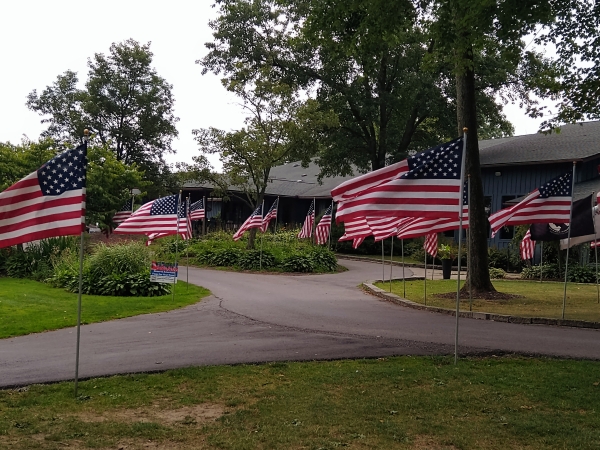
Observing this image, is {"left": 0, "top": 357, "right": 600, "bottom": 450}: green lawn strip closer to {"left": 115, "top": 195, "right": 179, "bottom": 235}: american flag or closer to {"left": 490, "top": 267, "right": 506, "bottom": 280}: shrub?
{"left": 115, "top": 195, "right": 179, "bottom": 235}: american flag

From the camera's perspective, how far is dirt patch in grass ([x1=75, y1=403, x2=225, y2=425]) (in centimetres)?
583

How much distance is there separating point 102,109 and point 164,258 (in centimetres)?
3117

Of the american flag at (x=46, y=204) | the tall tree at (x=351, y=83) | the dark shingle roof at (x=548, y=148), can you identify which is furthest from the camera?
the tall tree at (x=351, y=83)

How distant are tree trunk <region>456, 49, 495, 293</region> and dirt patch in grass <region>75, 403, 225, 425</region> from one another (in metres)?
11.7

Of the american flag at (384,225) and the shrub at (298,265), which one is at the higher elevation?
the american flag at (384,225)

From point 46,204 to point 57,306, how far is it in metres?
8.28

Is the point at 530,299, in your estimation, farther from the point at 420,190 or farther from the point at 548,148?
the point at 548,148

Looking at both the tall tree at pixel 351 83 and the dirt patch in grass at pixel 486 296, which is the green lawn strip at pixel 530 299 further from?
the tall tree at pixel 351 83

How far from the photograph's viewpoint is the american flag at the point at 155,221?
16766mm

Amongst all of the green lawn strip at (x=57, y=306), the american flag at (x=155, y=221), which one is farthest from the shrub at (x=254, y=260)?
the american flag at (x=155, y=221)

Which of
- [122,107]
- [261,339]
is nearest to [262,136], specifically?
[261,339]

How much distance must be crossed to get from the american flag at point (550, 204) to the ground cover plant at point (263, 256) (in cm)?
1304

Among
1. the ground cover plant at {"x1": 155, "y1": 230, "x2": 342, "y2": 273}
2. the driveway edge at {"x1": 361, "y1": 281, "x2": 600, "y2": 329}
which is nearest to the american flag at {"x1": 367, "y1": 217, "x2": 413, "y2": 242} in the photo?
the driveway edge at {"x1": 361, "y1": 281, "x2": 600, "y2": 329}

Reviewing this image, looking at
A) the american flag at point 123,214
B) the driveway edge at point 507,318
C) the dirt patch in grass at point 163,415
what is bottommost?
the dirt patch in grass at point 163,415
